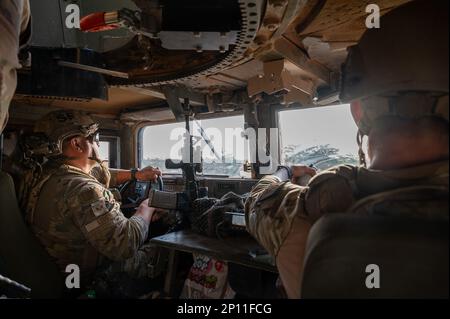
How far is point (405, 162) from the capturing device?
0.70 meters

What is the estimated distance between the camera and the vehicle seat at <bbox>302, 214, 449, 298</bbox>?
54 cm

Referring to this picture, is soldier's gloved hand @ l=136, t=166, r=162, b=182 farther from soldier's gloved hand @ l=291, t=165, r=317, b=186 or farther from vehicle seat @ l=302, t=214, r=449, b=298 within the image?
vehicle seat @ l=302, t=214, r=449, b=298

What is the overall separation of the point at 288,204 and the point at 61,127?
1.87m

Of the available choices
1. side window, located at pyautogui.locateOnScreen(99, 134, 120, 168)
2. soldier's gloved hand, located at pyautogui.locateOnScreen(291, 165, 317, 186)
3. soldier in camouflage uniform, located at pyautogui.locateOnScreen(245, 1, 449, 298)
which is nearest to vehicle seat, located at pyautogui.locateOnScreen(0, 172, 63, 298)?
soldier's gloved hand, located at pyautogui.locateOnScreen(291, 165, 317, 186)

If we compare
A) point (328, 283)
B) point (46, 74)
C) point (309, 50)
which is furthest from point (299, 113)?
point (328, 283)

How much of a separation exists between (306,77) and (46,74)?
1.91m

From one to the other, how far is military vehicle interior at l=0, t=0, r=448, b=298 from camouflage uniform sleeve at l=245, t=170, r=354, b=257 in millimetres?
180

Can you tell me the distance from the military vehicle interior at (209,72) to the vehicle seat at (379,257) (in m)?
0.02

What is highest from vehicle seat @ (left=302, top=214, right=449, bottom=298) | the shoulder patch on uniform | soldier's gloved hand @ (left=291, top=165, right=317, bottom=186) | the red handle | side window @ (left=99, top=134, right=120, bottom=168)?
the red handle

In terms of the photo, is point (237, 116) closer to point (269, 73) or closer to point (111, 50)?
point (269, 73)

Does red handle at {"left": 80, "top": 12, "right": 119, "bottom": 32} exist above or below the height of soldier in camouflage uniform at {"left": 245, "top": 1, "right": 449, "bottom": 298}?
above

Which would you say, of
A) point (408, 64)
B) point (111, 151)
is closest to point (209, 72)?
point (408, 64)

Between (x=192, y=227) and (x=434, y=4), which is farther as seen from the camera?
(x=192, y=227)

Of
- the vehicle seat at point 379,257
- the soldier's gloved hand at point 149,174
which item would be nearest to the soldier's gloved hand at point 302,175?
the vehicle seat at point 379,257
